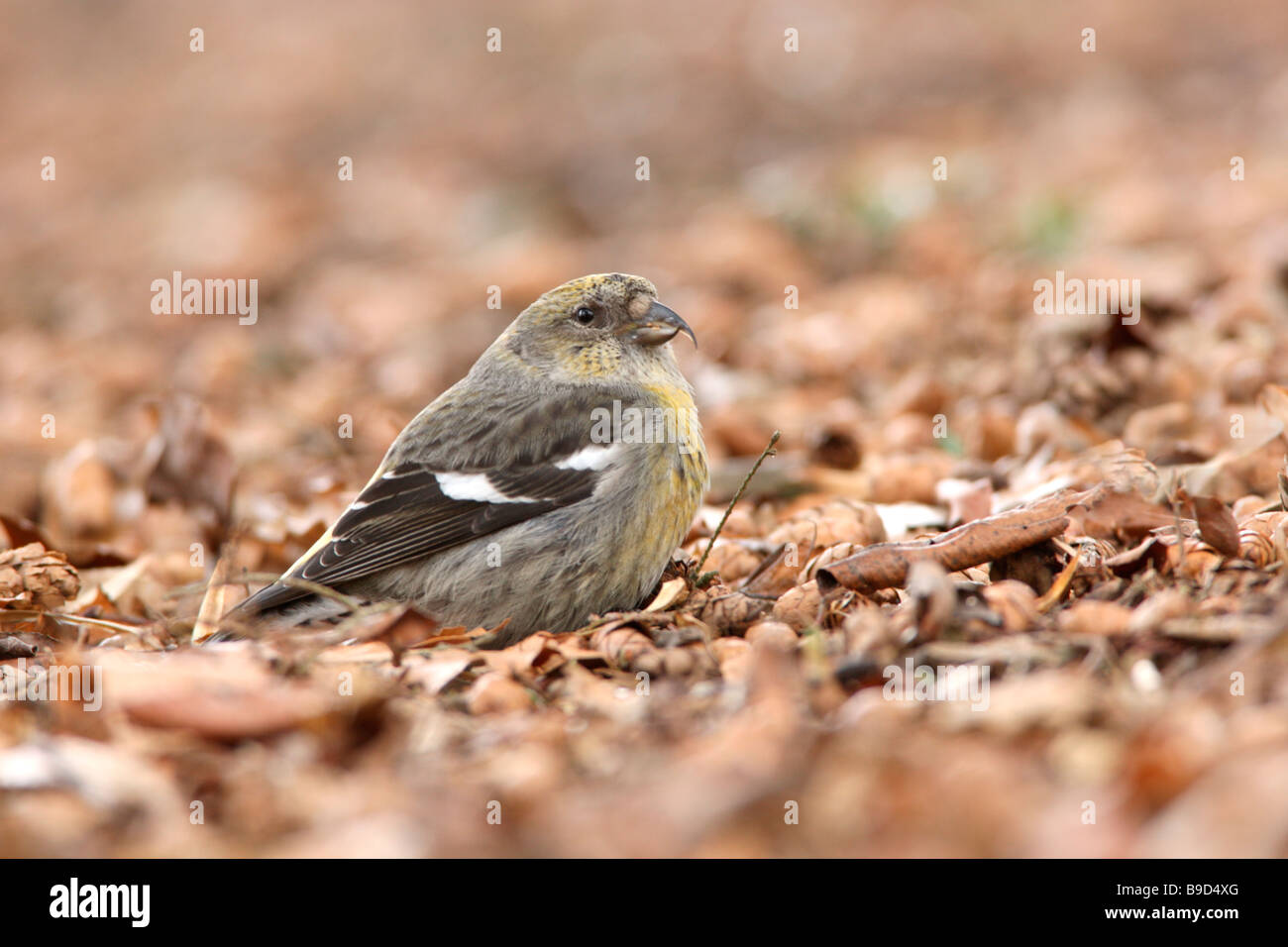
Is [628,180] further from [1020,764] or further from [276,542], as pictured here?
[1020,764]

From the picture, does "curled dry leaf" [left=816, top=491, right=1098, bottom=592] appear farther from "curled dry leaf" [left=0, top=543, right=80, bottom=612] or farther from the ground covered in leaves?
"curled dry leaf" [left=0, top=543, right=80, bottom=612]

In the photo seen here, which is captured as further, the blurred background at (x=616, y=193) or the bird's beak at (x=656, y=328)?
the blurred background at (x=616, y=193)

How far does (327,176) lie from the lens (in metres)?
12.1

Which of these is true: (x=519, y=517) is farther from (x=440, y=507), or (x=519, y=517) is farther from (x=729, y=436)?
(x=729, y=436)

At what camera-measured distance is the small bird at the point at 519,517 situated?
406 centimetres

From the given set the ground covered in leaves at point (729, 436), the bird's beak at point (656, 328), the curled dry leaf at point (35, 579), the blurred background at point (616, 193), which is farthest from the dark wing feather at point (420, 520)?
the blurred background at point (616, 193)

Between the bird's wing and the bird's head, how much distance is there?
1.57 feet

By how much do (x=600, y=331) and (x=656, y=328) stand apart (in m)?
0.20

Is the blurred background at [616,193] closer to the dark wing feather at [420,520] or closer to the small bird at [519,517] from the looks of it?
the small bird at [519,517]

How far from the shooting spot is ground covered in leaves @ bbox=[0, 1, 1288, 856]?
244 centimetres

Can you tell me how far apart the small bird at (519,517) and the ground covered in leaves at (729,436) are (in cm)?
19

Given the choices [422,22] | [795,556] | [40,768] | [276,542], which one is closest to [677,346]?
[276,542]

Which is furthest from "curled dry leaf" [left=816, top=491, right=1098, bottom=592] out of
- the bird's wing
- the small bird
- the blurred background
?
the blurred background

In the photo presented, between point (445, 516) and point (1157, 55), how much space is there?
9.61m
